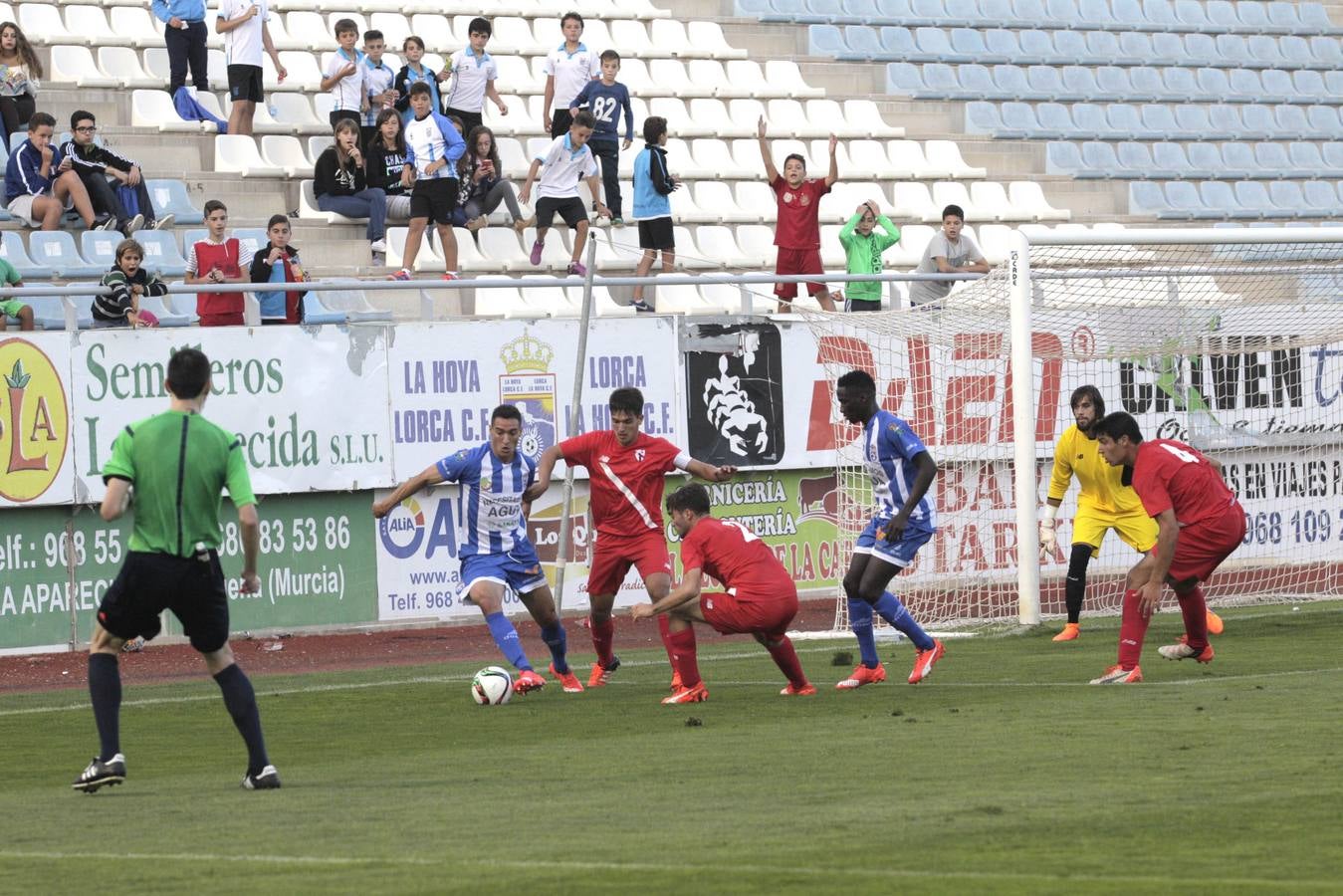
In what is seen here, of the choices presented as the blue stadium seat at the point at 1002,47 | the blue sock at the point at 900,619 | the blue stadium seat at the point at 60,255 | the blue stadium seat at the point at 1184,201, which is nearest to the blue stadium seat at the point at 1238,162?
the blue stadium seat at the point at 1184,201

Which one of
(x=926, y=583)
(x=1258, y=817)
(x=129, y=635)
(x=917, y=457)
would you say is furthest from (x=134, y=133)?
(x=1258, y=817)

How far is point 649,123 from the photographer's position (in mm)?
21172

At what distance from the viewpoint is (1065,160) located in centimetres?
2883

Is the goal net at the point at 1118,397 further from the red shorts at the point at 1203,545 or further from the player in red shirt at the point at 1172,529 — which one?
the red shorts at the point at 1203,545

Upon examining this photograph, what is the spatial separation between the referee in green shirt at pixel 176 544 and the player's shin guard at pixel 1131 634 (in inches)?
209

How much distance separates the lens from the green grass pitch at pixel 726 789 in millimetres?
6699

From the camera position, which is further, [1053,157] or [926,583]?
[1053,157]

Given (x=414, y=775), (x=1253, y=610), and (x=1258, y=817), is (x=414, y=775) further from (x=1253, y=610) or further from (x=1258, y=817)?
(x=1253, y=610)

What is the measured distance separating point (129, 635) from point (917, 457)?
220 inches

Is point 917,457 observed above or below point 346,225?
below

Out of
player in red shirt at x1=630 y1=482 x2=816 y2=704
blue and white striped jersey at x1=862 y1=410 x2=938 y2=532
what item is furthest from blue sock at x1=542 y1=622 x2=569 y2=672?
blue and white striped jersey at x1=862 y1=410 x2=938 y2=532

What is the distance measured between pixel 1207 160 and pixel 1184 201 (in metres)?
1.40

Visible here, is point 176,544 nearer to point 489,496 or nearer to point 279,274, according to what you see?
point 489,496

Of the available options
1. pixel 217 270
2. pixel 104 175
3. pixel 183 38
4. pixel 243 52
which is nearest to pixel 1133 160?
pixel 243 52
